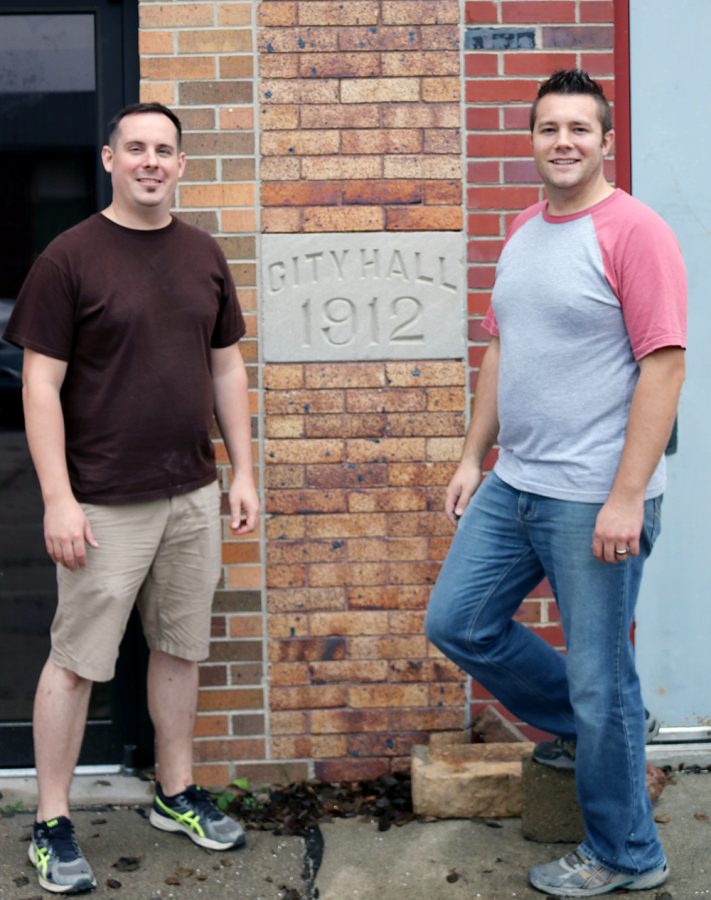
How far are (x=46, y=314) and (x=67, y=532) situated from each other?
22.8 inches

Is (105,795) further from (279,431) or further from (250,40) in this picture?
(250,40)

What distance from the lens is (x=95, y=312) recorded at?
346cm

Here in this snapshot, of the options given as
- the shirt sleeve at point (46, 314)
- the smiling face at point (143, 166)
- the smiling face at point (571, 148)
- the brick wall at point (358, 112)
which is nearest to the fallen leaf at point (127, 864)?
the shirt sleeve at point (46, 314)

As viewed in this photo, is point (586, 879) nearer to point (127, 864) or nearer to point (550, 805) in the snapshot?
point (550, 805)

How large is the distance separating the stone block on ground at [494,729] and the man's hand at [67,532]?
4.89 ft

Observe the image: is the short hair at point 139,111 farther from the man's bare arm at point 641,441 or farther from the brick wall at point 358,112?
the man's bare arm at point 641,441

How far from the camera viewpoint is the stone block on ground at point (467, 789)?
12.8ft

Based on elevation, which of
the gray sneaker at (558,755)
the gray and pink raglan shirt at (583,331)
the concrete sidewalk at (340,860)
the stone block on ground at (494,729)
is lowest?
the concrete sidewalk at (340,860)

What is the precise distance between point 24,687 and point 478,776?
5.19 ft

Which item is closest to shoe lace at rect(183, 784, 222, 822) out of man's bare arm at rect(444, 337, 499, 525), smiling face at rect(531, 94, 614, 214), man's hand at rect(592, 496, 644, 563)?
man's bare arm at rect(444, 337, 499, 525)

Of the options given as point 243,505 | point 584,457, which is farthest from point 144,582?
point 584,457

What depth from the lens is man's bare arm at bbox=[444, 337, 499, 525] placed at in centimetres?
362

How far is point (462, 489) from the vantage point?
3604 mm

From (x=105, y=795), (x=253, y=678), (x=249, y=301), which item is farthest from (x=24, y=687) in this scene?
(x=249, y=301)
